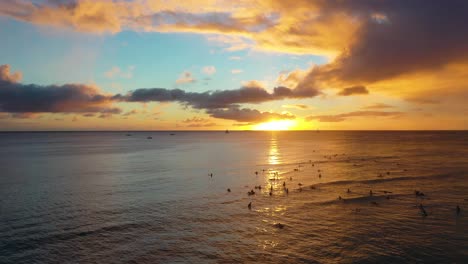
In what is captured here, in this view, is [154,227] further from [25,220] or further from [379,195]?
[379,195]

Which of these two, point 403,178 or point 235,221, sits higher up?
point 403,178

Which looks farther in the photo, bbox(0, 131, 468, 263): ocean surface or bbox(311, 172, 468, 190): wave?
bbox(311, 172, 468, 190): wave

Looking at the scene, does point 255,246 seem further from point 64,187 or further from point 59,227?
point 64,187

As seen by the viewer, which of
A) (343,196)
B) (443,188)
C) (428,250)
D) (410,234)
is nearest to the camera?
(428,250)

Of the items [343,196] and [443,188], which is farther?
[443,188]

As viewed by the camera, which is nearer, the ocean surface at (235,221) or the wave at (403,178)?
the ocean surface at (235,221)

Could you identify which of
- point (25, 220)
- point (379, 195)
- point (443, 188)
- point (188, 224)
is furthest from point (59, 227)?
point (443, 188)

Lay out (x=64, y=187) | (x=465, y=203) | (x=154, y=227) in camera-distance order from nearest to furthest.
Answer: (x=154, y=227)
(x=465, y=203)
(x=64, y=187)

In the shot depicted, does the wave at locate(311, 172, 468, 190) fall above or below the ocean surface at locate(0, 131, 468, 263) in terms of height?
above

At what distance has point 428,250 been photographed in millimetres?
26125

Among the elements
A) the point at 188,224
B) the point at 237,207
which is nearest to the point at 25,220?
the point at 188,224

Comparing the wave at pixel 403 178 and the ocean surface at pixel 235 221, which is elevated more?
the wave at pixel 403 178

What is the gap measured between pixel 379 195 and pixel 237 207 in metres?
22.3

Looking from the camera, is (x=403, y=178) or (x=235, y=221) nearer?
(x=235, y=221)
